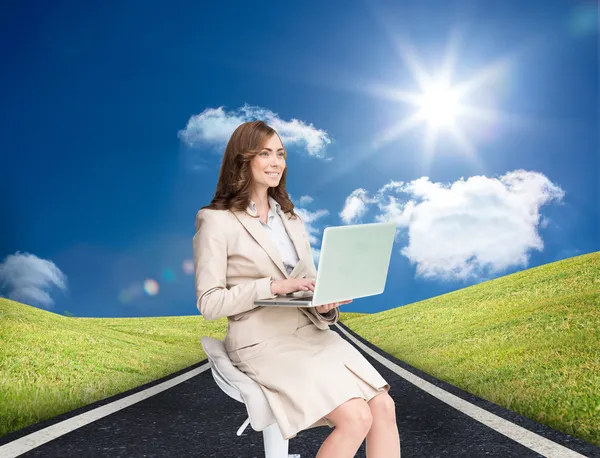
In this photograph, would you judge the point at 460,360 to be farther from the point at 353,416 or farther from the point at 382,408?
the point at 353,416

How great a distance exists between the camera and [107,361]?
9648 mm

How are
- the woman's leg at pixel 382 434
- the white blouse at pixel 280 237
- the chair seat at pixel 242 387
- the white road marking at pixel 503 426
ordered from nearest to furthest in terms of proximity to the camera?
the woman's leg at pixel 382 434, the chair seat at pixel 242 387, the white blouse at pixel 280 237, the white road marking at pixel 503 426

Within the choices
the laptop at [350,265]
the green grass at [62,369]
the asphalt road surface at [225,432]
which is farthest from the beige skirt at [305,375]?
the green grass at [62,369]

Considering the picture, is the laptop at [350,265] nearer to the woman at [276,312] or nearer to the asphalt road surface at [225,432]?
the woman at [276,312]

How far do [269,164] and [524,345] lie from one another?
871cm

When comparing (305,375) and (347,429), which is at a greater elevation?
(305,375)

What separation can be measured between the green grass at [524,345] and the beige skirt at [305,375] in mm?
2976

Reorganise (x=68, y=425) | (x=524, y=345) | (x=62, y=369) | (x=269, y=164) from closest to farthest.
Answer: (x=269, y=164)
(x=68, y=425)
(x=62, y=369)
(x=524, y=345)

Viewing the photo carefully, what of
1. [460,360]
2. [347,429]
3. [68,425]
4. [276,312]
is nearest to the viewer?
[347,429]

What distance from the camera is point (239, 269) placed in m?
3.22

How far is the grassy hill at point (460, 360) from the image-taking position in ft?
20.7

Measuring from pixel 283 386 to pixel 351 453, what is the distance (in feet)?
1.45

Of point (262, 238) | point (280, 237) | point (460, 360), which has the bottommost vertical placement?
point (262, 238)

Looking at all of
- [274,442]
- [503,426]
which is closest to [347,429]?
[274,442]
